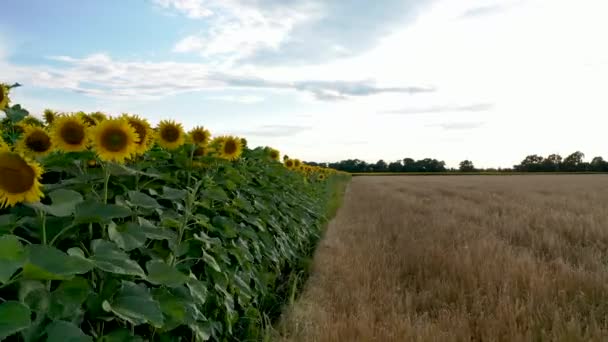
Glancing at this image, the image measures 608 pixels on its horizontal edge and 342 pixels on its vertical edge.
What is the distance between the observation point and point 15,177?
1.62 m

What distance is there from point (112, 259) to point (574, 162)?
313 ft

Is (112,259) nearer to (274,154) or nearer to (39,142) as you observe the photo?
(39,142)

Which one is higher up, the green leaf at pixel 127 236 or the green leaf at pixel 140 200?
the green leaf at pixel 140 200

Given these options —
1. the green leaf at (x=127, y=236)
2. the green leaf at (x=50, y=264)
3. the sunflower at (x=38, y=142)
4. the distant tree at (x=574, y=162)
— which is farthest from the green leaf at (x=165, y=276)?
the distant tree at (x=574, y=162)

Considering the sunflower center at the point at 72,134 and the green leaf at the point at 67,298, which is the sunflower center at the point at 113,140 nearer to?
the sunflower center at the point at 72,134

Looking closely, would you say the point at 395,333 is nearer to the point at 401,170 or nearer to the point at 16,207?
the point at 16,207

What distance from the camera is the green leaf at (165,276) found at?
2076 mm

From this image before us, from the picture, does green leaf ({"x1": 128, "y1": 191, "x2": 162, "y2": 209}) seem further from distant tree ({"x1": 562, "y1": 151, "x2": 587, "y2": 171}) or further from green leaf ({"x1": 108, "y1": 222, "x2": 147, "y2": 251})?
distant tree ({"x1": 562, "y1": 151, "x2": 587, "y2": 171})

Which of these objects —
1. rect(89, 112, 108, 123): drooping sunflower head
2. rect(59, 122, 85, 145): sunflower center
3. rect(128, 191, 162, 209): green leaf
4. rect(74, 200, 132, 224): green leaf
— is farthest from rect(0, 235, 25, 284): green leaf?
rect(89, 112, 108, 123): drooping sunflower head

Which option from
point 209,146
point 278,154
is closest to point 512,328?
point 209,146

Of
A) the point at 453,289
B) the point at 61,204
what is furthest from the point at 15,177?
the point at 453,289

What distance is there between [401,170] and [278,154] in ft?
263

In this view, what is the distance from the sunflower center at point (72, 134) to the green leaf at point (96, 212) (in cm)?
49

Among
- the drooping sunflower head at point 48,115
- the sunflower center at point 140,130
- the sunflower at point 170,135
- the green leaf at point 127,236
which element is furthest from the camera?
the drooping sunflower head at point 48,115
